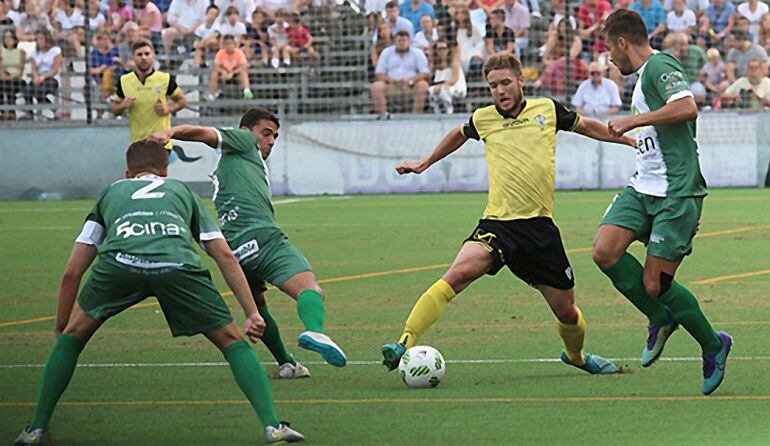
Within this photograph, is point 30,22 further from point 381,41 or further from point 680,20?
point 680,20

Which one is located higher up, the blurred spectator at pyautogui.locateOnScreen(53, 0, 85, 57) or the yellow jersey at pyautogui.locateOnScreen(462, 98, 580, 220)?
the blurred spectator at pyautogui.locateOnScreen(53, 0, 85, 57)

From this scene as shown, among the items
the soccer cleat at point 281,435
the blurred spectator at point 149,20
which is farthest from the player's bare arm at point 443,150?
the blurred spectator at point 149,20

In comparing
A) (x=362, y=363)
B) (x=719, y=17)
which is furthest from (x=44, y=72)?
(x=362, y=363)

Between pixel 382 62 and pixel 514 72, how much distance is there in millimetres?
16396

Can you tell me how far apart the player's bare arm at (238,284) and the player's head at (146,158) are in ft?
1.55

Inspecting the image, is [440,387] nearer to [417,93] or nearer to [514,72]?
[514,72]

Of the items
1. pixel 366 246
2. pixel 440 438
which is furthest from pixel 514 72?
pixel 366 246

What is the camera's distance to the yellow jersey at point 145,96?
18062 millimetres

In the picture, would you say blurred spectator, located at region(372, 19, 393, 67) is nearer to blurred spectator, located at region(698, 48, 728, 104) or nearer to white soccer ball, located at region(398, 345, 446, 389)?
blurred spectator, located at region(698, 48, 728, 104)

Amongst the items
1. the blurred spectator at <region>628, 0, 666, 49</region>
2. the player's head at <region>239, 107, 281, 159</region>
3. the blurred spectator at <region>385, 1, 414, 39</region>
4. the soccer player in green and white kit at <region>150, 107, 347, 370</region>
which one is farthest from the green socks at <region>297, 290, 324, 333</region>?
the blurred spectator at <region>628, 0, 666, 49</region>

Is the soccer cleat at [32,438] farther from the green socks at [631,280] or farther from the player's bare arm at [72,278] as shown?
the green socks at [631,280]

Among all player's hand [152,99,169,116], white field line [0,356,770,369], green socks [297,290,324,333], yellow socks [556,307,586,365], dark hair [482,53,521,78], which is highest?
dark hair [482,53,521,78]

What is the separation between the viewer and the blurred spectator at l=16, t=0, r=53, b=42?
25.6m

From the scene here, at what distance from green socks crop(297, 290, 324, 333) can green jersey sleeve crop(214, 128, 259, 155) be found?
100 centimetres
